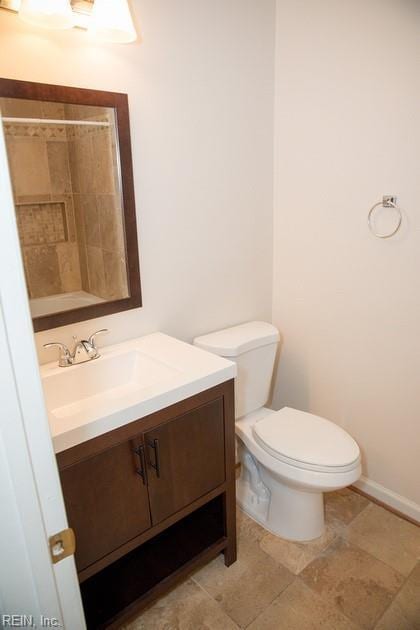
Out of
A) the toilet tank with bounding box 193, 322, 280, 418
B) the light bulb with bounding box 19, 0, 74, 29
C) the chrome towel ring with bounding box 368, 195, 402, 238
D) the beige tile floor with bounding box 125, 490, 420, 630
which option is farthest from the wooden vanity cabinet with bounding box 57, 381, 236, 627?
the light bulb with bounding box 19, 0, 74, 29

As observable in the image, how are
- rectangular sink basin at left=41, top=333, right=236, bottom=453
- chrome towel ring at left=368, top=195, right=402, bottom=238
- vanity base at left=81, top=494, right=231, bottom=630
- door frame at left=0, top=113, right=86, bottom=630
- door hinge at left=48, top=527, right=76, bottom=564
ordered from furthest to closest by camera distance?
chrome towel ring at left=368, top=195, right=402, bottom=238 < vanity base at left=81, top=494, right=231, bottom=630 < rectangular sink basin at left=41, top=333, right=236, bottom=453 < door hinge at left=48, top=527, right=76, bottom=564 < door frame at left=0, top=113, right=86, bottom=630

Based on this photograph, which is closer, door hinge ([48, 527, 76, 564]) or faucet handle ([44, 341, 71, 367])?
door hinge ([48, 527, 76, 564])

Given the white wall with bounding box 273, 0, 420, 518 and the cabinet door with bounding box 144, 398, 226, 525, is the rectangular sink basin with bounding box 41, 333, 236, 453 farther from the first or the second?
the white wall with bounding box 273, 0, 420, 518

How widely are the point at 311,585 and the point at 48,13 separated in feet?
7.31

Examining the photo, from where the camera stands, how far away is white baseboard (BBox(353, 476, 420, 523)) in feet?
6.62

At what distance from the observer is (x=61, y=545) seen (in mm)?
729

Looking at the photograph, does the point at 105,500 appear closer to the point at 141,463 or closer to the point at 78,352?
the point at 141,463

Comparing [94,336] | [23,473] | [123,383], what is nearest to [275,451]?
[123,383]

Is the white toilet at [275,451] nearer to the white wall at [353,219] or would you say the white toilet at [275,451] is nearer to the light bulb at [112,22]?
the white wall at [353,219]

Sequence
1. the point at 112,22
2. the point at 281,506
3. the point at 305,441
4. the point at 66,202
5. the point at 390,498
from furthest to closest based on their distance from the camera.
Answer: the point at 390,498 < the point at 281,506 < the point at 305,441 < the point at 66,202 < the point at 112,22

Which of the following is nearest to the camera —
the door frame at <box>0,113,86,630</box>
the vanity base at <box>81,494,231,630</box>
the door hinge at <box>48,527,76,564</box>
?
the door frame at <box>0,113,86,630</box>

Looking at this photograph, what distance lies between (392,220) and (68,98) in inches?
53.1

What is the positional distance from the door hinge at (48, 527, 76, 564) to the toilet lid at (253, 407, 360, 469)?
1.17 metres

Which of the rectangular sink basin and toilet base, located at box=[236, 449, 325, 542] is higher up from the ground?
the rectangular sink basin
